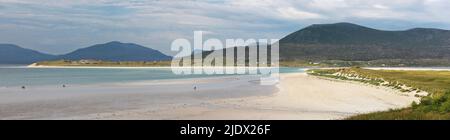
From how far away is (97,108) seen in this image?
2934 cm

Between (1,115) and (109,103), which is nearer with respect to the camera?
(1,115)

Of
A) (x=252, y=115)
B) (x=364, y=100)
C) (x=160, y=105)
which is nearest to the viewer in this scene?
(x=252, y=115)

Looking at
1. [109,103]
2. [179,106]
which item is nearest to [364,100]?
[179,106]
